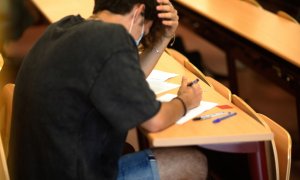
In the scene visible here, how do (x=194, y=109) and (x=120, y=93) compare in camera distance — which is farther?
(x=194, y=109)

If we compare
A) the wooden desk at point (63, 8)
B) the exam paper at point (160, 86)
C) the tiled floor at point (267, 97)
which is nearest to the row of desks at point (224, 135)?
the exam paper at point (160, 86)

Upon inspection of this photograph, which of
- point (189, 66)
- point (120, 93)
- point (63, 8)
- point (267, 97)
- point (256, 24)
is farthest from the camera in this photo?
point (267, 97)

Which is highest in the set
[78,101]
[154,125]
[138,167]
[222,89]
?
[78,101]

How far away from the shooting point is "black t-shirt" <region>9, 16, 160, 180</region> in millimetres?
1353

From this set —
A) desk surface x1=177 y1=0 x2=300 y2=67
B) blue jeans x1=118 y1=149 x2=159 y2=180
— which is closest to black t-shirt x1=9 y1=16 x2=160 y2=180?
blue jeans x1=118 y1=149 x2=159 y2=180

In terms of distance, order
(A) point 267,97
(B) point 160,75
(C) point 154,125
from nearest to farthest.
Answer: (C) point 154,125, (B) point 160,75, (A) point 267,97

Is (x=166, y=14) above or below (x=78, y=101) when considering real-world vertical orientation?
above

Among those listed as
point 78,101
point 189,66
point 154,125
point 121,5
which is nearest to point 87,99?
point 78,101

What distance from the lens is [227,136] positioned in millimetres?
1554

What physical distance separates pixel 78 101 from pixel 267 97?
264 centimetres

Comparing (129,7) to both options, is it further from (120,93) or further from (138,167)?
(138,167)

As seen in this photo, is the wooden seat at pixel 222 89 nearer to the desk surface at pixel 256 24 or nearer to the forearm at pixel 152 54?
the forearm at pixel 152 54

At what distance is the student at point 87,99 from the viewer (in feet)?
4.44

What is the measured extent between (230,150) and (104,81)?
592 mm
